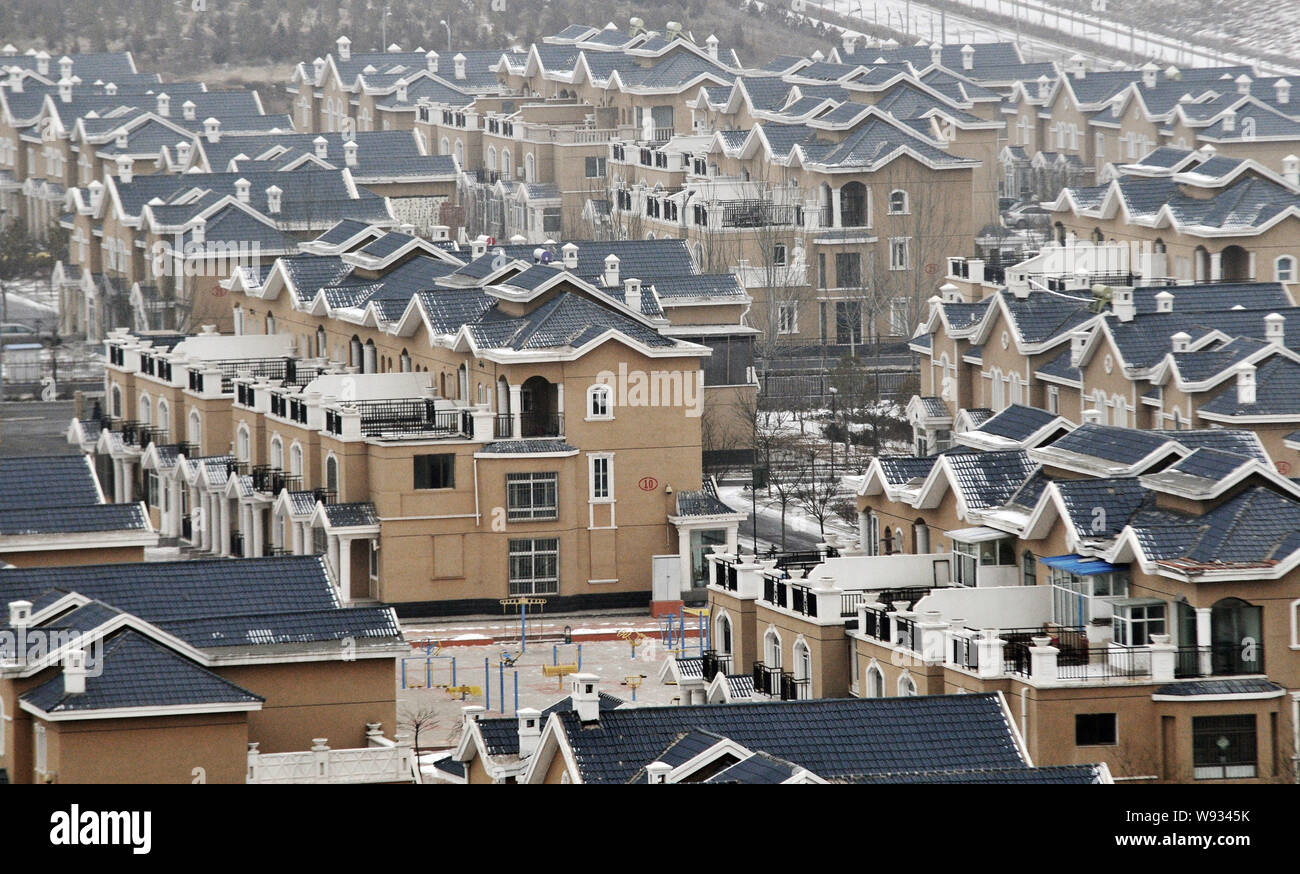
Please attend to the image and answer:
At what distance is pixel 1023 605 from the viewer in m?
32.6

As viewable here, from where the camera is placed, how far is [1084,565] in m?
31.2

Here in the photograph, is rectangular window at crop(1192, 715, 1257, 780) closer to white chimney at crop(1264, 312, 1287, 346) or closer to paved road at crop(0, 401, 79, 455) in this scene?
white chimney at crop(1264, 312, 1287, 346)

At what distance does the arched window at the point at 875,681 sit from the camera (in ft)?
105

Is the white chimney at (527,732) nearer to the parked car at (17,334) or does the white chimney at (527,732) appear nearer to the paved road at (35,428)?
the paved road at (35,428)

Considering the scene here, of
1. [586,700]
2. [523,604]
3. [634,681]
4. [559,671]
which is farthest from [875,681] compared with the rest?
[523,604]

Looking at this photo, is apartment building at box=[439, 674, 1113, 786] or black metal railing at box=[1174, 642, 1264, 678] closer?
apartment building at box=[439, 674, 1113, 786]

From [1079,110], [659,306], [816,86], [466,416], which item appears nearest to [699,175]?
[816,86]

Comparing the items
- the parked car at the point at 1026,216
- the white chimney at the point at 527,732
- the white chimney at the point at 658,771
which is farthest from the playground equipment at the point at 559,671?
the parked car at the point at 1026,216

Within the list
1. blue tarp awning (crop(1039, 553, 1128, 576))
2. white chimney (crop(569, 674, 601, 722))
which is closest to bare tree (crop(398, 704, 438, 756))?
blue tarp awning (crop(1039, 553, 1128, 576))

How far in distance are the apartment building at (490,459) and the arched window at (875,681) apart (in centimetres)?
1639

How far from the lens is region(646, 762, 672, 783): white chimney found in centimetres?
2269

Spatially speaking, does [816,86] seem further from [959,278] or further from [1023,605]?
[1023,605]

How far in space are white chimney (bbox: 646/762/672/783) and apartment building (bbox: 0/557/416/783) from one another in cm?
564
